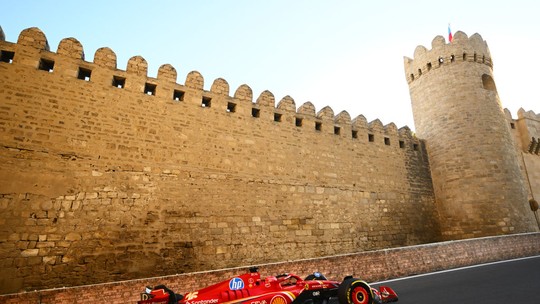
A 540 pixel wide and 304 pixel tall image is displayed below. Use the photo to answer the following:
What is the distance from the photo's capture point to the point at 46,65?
295 inches

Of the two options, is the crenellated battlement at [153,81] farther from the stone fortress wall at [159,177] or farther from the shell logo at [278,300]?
the shell logo at [278,300]

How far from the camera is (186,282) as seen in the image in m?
5.46

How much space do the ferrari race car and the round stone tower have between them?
30.4 ft

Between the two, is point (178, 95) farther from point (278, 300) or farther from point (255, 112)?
point (278, 300)

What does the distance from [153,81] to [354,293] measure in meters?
7.46

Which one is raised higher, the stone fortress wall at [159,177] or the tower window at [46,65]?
the tower window at [46,65]

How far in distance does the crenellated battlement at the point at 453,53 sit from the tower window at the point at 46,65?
560 inches

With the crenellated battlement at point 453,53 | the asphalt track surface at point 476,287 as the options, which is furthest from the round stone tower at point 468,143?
the asphalt track surface at point 476,287

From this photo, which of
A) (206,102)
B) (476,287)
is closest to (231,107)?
(206,102)

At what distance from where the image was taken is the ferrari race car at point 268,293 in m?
3.89

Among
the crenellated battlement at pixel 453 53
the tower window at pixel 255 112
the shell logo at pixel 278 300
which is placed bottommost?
the shell logo at pixel 278 300

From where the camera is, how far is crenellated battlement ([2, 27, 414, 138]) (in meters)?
7.32

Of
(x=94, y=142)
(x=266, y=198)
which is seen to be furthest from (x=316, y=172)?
(x=94, y=142)

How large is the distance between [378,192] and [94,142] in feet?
30.6
